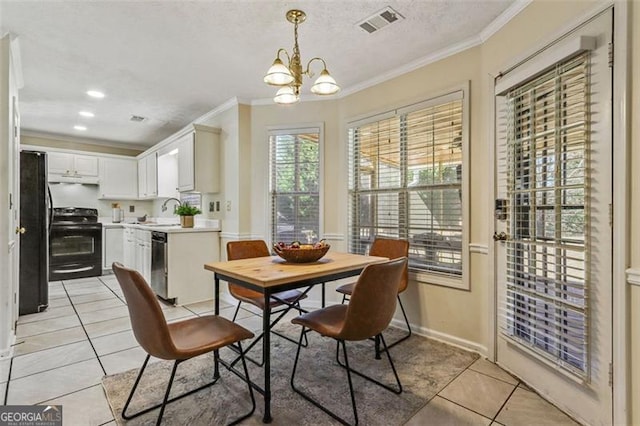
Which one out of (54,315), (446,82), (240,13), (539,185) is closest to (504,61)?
(446,82)

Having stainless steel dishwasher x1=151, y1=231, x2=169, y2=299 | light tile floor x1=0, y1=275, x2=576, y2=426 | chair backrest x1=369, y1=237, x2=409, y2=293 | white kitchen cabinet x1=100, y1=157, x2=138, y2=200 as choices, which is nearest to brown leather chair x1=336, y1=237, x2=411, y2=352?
chair backrest x1=369, y1=237, x2=409, y2=293

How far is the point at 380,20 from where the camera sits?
232cm

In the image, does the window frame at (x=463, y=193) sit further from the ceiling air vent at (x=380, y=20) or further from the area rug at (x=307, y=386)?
the ceiling air vent at (x=380, y=20)

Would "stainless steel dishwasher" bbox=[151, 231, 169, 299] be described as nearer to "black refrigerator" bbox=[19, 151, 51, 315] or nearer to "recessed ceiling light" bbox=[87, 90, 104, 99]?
"black refrigerator" bbox=[19, 151, 51, 315]

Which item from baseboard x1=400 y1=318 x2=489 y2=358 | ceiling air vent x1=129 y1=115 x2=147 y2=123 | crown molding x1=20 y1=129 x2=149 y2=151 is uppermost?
ceiling air vent x1=129 y1=115 x2=147 y2=123

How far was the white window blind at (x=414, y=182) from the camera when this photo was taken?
274 centimetres

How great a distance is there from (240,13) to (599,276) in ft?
8.76

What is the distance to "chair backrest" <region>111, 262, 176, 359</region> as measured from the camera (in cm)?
142

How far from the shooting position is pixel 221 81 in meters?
3.39

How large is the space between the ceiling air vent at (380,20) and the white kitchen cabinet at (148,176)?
14.1 ft

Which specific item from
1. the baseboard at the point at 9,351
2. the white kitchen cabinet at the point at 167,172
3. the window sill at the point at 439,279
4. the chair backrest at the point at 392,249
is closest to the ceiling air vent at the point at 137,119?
the white kitchen cabinet at the point at 167,172

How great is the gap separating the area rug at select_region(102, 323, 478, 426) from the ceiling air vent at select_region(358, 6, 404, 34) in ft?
8.21

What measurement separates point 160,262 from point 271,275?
2.71 m
